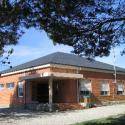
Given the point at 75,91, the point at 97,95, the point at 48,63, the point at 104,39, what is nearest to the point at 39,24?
the point at 104,39

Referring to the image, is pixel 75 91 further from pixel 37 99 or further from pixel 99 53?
pixel 99 53

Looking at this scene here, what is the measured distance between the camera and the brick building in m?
34.0

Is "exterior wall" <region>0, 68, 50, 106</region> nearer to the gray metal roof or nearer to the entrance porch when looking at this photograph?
the entrance porch

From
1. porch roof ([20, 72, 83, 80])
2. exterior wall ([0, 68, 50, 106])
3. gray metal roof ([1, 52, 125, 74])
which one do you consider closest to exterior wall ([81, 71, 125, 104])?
gray metal roof ([1, 52, 125, 74])

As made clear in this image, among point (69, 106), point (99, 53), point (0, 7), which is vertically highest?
point (0, 7)

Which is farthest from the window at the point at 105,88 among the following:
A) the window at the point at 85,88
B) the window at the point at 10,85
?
the window at the point at 10,85

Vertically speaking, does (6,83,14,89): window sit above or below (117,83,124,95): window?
above

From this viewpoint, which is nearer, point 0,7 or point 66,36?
point 0,7

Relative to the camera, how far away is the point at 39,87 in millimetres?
37781

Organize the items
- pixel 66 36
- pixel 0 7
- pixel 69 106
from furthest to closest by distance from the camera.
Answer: pixel 69 106
pixel 66 36
pixel 0 7

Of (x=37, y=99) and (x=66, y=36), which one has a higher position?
(x=66, y=36)

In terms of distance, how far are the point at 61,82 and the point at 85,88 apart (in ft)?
8.54

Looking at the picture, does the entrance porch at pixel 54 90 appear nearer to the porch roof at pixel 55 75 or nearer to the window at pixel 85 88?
the porch roof at pixel 55 75

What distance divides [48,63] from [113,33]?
17608 mm
